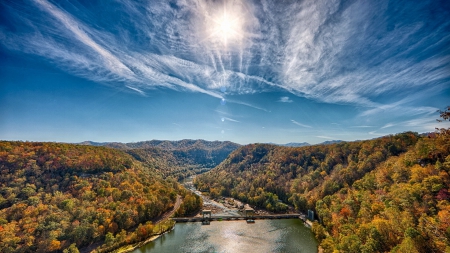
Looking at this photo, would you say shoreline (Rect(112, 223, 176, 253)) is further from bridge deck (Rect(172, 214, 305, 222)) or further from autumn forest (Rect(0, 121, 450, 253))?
bridge deck (Rect(172, 214, 305, 222))

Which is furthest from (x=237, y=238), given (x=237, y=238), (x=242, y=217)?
(x=242, y=217)

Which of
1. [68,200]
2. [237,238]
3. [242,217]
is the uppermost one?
[68,200]

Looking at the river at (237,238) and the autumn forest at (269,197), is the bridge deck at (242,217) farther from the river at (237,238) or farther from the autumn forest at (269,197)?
the autumn forest at (269,197)

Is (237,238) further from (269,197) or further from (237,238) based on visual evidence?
(269,197)

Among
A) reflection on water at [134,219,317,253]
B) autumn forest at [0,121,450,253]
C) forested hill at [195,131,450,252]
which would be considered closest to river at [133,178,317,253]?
reflection on water at [134,219,317,253]

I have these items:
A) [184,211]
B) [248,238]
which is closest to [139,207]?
[184,211]

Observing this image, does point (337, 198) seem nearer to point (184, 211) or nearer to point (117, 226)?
point (184, 211)

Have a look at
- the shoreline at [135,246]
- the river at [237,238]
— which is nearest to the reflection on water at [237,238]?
the river at [237,238]
